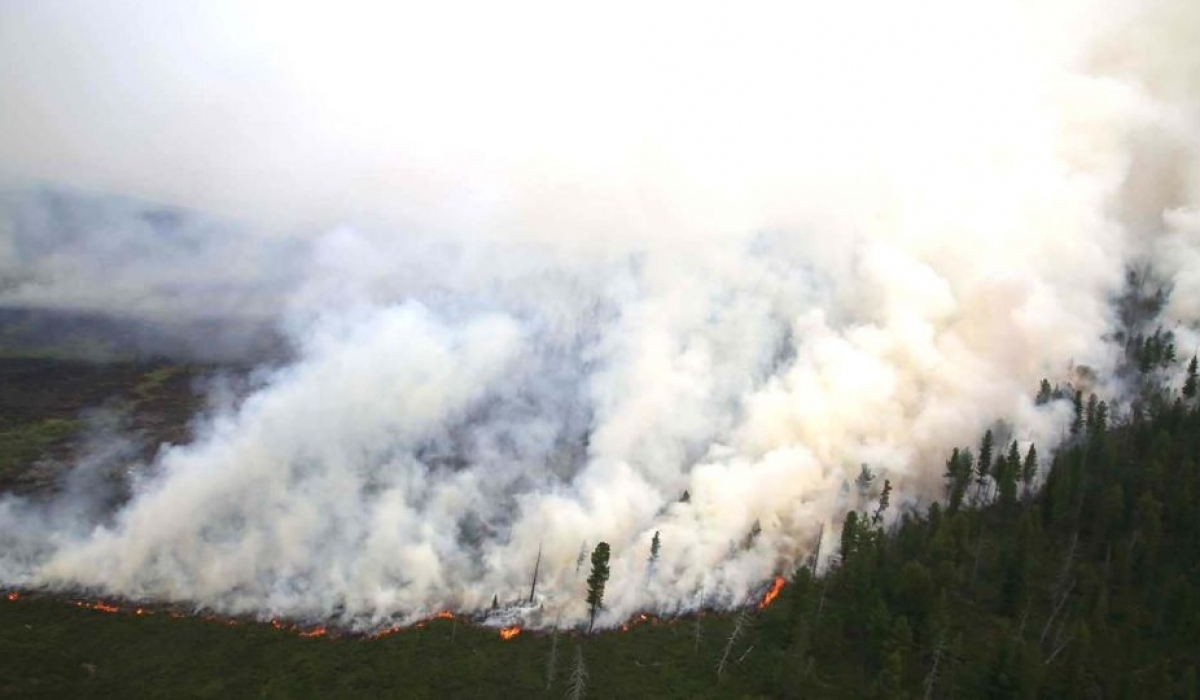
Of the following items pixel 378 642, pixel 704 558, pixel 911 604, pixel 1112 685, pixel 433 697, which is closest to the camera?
pixel 1112 685

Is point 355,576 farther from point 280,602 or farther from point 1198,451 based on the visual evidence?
point 1198,451

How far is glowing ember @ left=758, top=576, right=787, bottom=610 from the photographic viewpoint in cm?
18012

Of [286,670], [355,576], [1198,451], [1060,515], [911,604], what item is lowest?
[286,670]

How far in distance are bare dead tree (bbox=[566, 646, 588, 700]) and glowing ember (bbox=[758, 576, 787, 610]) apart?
168 feet

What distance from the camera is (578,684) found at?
452ft

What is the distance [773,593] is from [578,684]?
220 feet

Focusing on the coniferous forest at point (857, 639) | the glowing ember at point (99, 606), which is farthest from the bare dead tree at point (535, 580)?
the glowing ember at point (99, 606)

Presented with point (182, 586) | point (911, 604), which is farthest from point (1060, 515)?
point (182, 586)

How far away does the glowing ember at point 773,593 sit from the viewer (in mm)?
180125

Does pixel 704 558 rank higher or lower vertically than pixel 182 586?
higher

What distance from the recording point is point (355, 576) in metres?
191

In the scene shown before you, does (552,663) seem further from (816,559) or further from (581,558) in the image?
(816,559)

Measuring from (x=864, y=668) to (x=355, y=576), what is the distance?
4769 inches

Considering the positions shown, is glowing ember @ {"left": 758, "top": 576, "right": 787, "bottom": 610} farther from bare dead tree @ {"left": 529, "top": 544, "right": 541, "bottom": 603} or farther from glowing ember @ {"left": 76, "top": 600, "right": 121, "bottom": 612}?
glowing ember @ {"left": 76, "top": 600, "right": 121, "bottom": 612}
